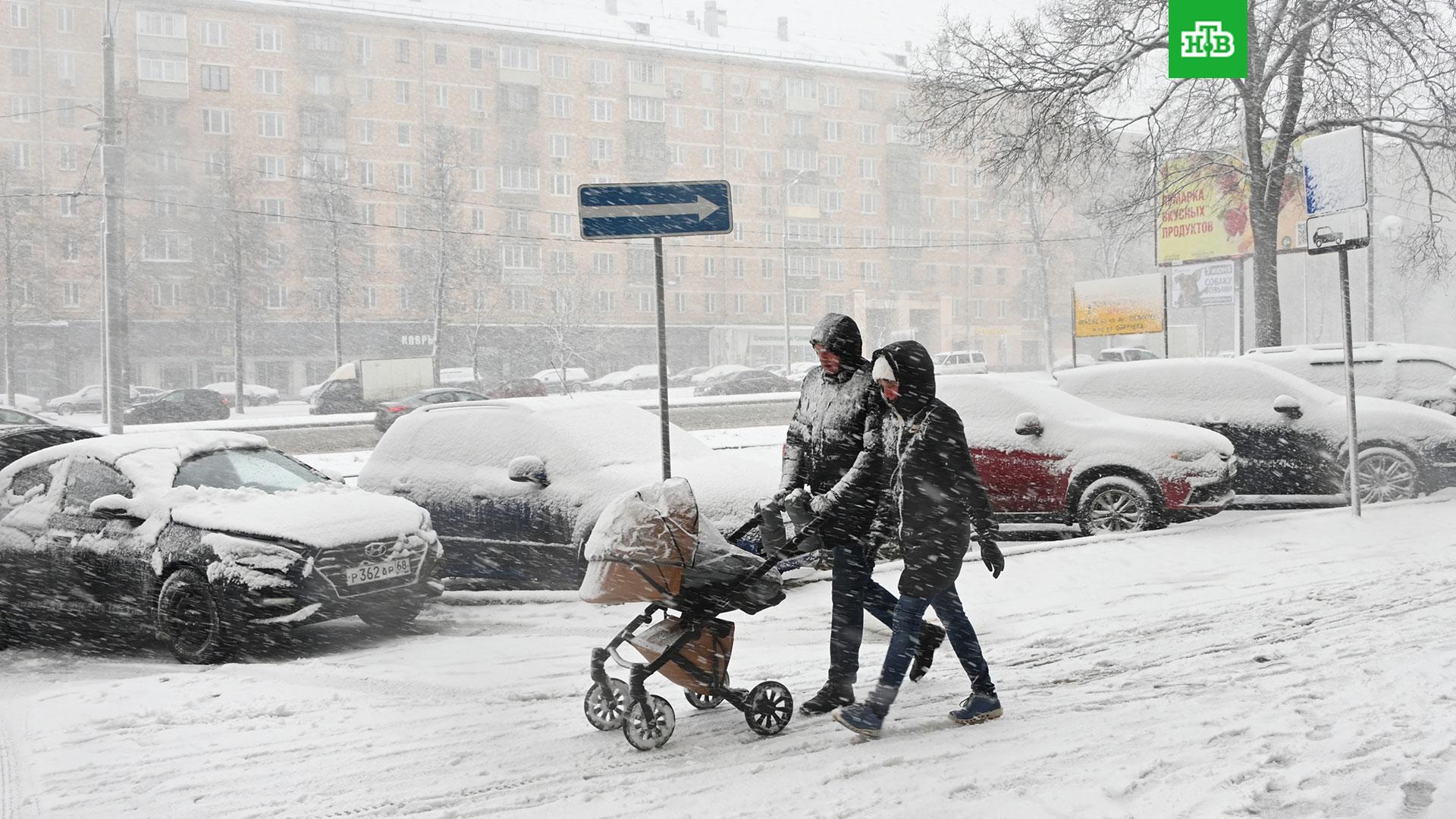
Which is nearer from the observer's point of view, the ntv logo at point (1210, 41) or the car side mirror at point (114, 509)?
the car side mirror at point (114, 509)

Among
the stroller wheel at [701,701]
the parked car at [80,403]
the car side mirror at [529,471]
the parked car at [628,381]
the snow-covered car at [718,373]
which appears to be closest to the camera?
the stroller wheel at [701,701]

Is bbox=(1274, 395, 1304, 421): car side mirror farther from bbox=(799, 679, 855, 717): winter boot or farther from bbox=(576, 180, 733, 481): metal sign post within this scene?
bbox=(799, 679, 855, 717): winter boot

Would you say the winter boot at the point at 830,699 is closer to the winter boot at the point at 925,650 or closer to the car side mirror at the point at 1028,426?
the winter boot at the point at 925,650

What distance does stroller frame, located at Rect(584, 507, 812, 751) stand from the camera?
4.61 meters

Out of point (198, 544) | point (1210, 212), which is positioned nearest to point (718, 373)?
point (1210, 212)

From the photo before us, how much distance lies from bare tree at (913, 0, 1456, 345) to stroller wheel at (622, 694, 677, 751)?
16.9 meters

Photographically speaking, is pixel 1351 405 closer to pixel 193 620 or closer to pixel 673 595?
pixel 673 595

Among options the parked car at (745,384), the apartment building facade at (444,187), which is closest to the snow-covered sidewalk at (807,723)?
the parked car at (745,384)

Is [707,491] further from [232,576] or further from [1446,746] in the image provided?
[1446,746]

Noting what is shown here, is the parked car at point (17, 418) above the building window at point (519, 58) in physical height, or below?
below

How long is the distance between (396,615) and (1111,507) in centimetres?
602

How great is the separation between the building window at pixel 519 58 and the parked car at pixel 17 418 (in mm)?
50496

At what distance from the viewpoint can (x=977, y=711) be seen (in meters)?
4.80

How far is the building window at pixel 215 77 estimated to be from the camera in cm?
6106
